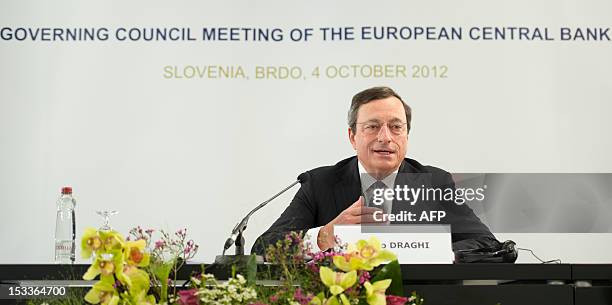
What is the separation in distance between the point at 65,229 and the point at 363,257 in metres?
2.43

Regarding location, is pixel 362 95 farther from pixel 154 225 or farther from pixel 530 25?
pixel 154 225

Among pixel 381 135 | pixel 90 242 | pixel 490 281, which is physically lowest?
pixel 490 281

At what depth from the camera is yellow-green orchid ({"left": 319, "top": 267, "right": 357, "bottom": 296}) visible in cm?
91

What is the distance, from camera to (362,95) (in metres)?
3.76

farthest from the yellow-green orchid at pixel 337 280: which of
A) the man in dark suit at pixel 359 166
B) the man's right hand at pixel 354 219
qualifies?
the man in dark suit at pixel 359 166

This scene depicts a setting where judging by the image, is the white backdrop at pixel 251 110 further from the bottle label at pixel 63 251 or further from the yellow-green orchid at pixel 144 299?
the yellow-green orchid at pixel 144 299

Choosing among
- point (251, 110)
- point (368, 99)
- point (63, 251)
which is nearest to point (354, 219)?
point (63, 251)

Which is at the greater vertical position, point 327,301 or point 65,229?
point 65,229

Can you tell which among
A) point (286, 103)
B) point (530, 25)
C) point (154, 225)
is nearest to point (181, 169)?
point (154, 225)

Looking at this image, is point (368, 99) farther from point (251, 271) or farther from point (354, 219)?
point (251, 271)

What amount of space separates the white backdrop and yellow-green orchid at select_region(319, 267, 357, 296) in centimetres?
286

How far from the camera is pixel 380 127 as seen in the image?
11.8 ft

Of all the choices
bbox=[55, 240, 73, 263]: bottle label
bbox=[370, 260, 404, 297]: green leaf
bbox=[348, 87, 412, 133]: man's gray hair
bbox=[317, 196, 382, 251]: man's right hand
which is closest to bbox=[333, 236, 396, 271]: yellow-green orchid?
bbox=[370, 260, 404, 297]: green leaf

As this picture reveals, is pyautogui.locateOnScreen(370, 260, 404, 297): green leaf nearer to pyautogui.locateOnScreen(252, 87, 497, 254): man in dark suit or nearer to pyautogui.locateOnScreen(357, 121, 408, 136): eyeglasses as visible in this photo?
pyautogui.locateOnScreen(252, 87, 497, 254): man in dark suit
